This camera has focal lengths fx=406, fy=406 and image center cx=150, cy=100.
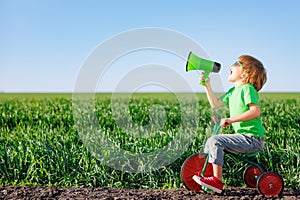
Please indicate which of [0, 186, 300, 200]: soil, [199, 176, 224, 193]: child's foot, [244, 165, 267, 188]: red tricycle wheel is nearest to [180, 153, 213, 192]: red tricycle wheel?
[0, 186, 300, 200]: soil

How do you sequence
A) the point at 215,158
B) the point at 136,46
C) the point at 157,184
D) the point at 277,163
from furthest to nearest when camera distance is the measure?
the point at 136,46, the point at 277,163, the point at 157,184, the point at 215,158

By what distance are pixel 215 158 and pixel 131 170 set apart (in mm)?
1262

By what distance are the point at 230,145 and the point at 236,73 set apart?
0.86 m

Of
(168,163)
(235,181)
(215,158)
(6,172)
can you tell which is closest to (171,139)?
(168,163)

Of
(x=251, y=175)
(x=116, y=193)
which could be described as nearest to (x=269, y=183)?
(x=251, y=175)

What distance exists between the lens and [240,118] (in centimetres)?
433

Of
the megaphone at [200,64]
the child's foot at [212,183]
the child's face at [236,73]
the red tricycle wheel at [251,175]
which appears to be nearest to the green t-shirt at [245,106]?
the child's face at [236,73]

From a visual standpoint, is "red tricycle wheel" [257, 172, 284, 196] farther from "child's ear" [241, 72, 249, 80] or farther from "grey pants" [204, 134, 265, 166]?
"child's ear" [241, 72, 249, 80]

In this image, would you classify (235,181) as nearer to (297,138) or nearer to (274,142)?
(274,142)

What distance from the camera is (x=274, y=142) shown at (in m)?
6.60

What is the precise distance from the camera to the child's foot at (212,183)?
4328mm

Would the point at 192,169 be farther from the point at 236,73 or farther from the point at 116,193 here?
the point at 236,73

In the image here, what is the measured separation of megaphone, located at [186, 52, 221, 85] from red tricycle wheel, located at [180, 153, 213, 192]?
97 cm

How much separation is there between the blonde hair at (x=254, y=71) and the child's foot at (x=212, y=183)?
116 cm
